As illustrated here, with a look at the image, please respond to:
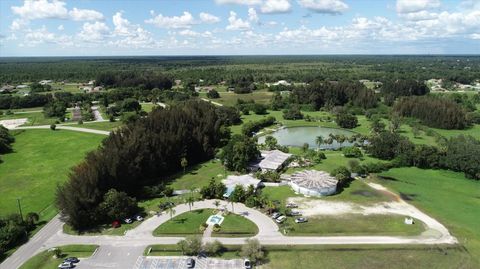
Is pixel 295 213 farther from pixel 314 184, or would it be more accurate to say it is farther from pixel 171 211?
pixel 171 211

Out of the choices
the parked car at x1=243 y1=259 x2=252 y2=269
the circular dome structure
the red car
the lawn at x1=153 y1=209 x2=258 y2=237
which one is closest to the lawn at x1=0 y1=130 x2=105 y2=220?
the red car

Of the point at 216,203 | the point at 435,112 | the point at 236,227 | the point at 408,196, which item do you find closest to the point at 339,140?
the point at 408,196

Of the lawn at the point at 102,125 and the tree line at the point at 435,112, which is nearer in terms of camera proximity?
the lawn at the point at 102,125

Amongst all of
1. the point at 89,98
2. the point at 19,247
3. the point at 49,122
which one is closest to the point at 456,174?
the point at 19,247

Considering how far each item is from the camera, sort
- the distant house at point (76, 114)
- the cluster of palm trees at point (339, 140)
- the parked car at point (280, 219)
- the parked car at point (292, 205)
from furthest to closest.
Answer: the distant house at point (76, 114) < the cluster of palm trees at point (339, 140) < the parked car at point (292, 205) < the parked car at point (280, 219)

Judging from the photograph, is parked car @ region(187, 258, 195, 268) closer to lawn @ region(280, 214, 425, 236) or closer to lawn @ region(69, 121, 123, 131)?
lawn @ region(280, 214, 425, 236)

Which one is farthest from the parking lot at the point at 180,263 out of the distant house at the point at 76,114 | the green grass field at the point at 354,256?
the distant house at the point at 76,114

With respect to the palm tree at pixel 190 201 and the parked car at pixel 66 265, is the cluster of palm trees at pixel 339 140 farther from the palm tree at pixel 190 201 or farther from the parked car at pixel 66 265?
the parked car at pixel 66 265
